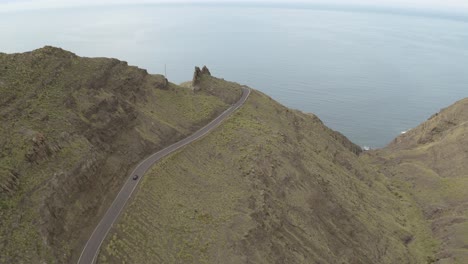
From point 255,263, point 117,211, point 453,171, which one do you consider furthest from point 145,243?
point 453,171

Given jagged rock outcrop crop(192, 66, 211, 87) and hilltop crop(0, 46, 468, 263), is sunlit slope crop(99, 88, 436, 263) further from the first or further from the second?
jagged rock outcrop crop(192, 66, 211, 87)

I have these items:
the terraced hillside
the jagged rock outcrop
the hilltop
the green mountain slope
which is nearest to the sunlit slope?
the hilltop

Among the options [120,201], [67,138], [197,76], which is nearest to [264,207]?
[120,201]

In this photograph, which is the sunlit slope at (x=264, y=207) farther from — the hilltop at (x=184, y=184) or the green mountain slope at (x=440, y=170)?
the green mountain slope at (x=440, y=170)

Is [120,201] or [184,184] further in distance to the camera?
[184,184]

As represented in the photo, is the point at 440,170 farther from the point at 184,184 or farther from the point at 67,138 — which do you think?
the point at 67,138

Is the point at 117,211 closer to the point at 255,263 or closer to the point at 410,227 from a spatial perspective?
the point at 255,263

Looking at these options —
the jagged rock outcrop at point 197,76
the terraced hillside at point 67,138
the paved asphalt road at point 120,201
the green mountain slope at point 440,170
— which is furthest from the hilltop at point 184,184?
the paved asphalt road at point 120,201
